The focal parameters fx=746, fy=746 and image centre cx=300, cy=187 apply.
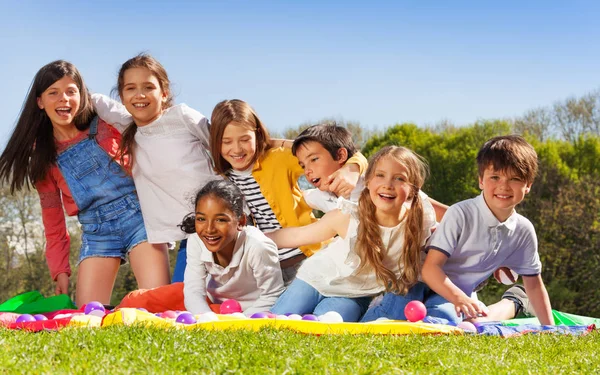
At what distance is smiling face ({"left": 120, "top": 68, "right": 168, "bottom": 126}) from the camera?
7.88 meters

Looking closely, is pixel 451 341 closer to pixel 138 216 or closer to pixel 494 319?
pixel 494 319

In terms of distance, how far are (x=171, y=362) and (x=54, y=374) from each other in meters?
0.65

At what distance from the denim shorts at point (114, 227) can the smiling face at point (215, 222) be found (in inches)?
60.7

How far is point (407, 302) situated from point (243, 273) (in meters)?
1.60

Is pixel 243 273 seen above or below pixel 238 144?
below

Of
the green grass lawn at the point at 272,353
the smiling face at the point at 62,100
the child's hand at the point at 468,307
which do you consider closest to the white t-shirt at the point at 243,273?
the green grass lawn at the point at 272,353

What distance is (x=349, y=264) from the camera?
672 cm

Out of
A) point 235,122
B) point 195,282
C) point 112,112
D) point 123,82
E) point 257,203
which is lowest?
point 195,282

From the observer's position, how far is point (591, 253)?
22.5 metres

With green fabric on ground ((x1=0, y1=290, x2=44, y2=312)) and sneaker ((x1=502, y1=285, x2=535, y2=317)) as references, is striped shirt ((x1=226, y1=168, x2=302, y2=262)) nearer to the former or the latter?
sneaker ((x1=502, y1=285, x2=535, y2=317))

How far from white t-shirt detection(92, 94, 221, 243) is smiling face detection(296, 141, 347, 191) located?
3.65ft

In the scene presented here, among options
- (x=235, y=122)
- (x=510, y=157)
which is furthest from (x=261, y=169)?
(x=510, y=157)

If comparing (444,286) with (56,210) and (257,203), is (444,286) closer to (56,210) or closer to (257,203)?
(257,203)

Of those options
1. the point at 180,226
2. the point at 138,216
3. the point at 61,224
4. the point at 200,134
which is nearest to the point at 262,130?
the point at 200,134
